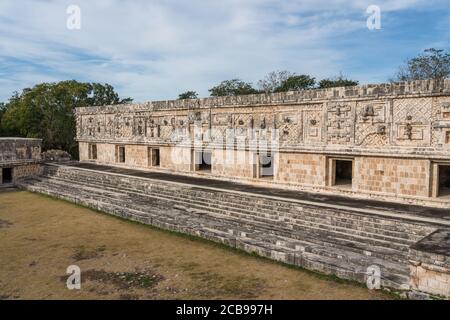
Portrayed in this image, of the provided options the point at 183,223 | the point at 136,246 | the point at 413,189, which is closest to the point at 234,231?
the point at 183,223

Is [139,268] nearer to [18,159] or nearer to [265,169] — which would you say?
[265,169]

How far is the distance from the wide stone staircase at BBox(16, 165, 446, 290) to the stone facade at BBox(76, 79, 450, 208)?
6.22 ft

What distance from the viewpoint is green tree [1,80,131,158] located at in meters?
24.2

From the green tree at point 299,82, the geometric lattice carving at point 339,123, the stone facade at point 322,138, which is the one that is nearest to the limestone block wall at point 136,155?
the stone facade at point 322,138

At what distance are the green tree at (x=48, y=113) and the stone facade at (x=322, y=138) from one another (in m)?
11.5

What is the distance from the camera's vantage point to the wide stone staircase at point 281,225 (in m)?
6.39

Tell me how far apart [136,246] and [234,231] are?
2195 millimetres

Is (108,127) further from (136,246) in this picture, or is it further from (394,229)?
(394,229)

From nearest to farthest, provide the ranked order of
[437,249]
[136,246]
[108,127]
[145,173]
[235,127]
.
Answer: [437,249], [136,246], [235,127], [145,173], [108,127]

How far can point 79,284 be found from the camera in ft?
19.7

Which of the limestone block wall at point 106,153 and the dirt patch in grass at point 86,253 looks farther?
the limestone block wall at point 106,153

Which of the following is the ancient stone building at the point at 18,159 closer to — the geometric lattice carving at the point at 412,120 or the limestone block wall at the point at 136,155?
the limestone block wall at the point at 136,155

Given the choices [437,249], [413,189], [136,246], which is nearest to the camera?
[437,249]

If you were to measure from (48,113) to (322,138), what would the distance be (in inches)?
812
